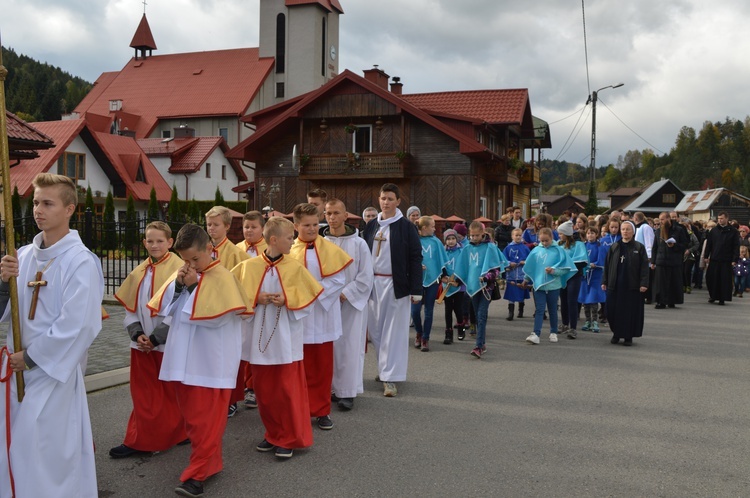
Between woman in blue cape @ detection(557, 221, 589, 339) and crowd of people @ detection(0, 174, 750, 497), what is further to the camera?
woman in blue cape @ detection(557, 221, 589, 339)

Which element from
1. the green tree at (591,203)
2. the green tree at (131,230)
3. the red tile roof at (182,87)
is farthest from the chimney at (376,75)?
the red tile roof at (182,87)

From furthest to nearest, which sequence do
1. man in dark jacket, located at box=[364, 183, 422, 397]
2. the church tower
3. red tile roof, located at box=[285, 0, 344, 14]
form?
the church tower < red tile roof, located at box=[285, 0, 344, 14] < man in dark jacket, located at box=[364, 183, 422, 397]

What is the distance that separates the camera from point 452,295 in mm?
10891

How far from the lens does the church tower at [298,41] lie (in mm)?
59188

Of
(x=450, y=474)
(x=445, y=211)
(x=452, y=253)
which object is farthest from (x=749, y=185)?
(x=450, y=474)

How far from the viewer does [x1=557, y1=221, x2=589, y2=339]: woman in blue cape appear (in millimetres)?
11312

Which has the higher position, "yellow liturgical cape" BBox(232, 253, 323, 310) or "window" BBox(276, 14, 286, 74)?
"window" BBox(276, 14, 286, 74)

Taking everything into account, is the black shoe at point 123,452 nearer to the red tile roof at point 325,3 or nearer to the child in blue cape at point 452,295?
the child in blue cape at point 452,295

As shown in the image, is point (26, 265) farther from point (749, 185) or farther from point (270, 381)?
point (749, 185)

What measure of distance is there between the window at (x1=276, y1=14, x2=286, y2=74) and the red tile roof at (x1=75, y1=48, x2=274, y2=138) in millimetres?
843

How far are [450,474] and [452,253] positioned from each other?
672cm

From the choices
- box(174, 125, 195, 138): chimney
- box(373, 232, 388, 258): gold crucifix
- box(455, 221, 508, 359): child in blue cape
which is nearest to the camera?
box(373, 232, 388, 258): gold crucifix

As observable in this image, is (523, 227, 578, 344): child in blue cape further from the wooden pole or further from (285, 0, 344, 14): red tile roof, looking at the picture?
(285, 0, 344, 14): red tile roof

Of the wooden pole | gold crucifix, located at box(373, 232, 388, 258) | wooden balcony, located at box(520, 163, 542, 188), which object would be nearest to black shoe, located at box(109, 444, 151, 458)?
the wooden pole
